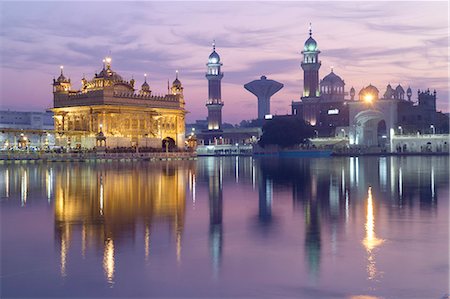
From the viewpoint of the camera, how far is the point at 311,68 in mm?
123062

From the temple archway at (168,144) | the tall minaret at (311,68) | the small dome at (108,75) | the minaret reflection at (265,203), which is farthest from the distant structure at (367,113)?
the minaret reflection at (265,203)

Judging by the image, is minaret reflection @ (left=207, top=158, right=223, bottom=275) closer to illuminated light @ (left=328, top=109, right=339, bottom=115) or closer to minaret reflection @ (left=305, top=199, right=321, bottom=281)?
minaret reflection @ (left=305, top=199, right=321, bottom=281)

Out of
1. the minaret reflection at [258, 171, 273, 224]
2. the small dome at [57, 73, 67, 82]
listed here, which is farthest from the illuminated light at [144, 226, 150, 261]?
the small dome at [57, 73, 67, 82]

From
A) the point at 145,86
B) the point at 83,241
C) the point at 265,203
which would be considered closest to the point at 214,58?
the point at 145,86

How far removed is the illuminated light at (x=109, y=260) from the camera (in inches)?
354

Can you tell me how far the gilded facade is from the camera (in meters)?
67.8

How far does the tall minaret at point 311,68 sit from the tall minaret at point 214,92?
21.9 m

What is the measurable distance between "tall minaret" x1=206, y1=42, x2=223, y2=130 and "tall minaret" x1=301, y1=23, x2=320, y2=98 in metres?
21.9

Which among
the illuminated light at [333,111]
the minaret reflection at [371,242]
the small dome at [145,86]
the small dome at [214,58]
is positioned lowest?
the minaret reflection at [371,242]

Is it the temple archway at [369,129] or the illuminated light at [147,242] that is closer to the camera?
the illuminated light at [147,242]

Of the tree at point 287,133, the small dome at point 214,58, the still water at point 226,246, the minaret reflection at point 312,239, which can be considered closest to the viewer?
the still water at point 226,246

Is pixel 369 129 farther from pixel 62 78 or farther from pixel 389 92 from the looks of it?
pixel 62 78

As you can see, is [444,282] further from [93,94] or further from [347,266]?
[93,94]

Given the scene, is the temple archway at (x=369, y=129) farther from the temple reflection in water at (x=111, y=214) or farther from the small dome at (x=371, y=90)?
the temple reflection in water at (x=111, y=214)
